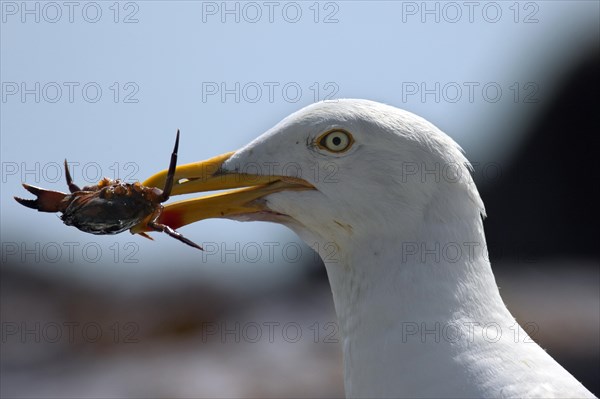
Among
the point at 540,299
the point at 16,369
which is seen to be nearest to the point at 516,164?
the point at 540,299

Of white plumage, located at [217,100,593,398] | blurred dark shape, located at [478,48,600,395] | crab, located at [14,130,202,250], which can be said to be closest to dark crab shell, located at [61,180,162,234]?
crab, located at [14,130,202,250]

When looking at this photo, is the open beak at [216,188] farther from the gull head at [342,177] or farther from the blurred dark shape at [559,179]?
the blurred dark shape at [559,179]

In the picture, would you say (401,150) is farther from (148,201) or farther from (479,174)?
(479,174)

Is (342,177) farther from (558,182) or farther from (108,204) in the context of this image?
(558,182)

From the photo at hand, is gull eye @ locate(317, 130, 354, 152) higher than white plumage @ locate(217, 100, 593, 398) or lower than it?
higher

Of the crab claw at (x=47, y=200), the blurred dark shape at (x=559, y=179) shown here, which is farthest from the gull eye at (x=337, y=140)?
the blurred dark shape at (x=559, y=179)

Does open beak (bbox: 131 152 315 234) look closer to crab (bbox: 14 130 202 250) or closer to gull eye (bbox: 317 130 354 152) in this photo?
crab (bbox: 14 130 202 250)

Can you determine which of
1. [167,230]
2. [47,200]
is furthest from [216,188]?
[47,200]
